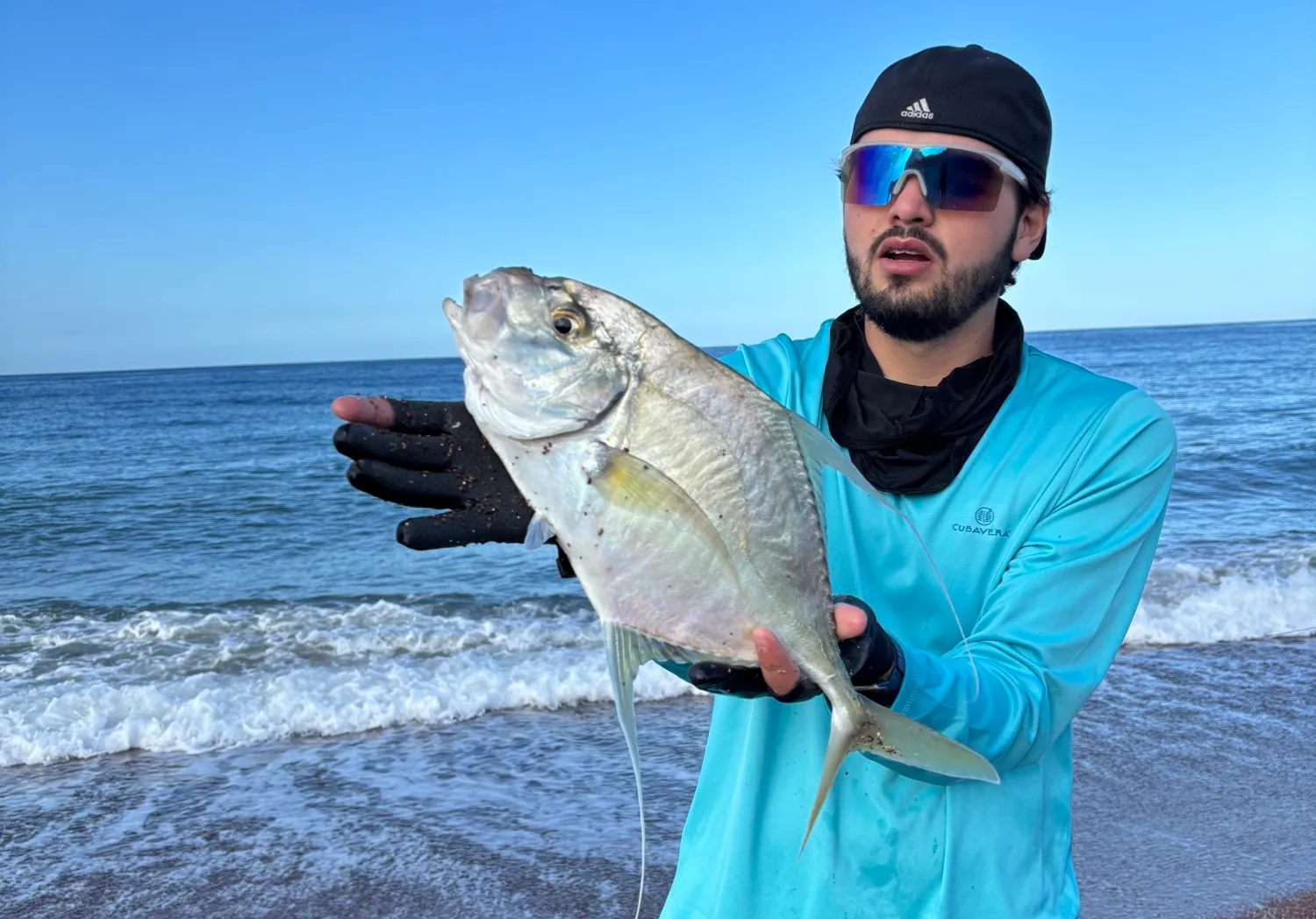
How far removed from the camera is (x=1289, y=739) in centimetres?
619

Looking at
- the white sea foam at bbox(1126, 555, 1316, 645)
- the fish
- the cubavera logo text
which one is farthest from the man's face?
the white sea foam at bbox(1126, 555, 1316, 645)

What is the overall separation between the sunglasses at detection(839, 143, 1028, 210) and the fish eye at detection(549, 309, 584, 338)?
881mm

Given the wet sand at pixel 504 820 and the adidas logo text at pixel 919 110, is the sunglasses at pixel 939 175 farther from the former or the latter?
the wet sand at pixel 504 820

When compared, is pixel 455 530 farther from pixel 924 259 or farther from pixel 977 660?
pixel 924 259

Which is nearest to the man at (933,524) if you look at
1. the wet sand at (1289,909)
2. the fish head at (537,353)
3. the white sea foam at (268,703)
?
the fish head at (537,353)

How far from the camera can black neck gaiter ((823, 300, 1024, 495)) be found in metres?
2.13

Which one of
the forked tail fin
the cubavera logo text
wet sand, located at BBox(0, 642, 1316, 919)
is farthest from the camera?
wet sand, located at BBox(0, 642, 1316, 919)

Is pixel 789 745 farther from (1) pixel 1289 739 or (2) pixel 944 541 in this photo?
(1) pixel 1289 739

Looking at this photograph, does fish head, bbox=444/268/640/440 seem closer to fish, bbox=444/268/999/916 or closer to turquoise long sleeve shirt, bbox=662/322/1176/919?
fish, bbox=444/268/999/916

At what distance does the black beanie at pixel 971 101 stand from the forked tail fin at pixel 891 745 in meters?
1.29

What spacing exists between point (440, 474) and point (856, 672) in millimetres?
823

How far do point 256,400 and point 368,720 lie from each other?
3891 cm

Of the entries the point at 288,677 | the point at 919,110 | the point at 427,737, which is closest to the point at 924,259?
the point at 919,110

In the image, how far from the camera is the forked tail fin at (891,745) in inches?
64.8
